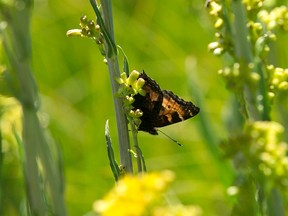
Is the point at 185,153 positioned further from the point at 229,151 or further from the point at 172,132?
the point at 229,151

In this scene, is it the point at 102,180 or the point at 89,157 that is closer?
the point at 102,180

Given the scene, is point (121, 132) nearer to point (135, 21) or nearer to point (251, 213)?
point (251, 213)

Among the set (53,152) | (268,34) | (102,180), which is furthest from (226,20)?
(102,180)

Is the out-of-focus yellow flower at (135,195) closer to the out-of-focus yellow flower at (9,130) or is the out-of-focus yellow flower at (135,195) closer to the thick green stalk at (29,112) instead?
the thick green stalk at (29,112)

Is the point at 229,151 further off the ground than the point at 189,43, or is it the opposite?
the point at 189,43

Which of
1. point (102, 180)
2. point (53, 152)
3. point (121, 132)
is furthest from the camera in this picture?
point (102, 180)

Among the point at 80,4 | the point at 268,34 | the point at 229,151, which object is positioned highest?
the point at 80,4

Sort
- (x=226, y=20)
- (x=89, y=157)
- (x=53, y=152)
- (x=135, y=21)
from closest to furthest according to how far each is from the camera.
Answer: (x=53, y=152), (x=226, y=20), (x=89, y=157), (x=135, y=21)
